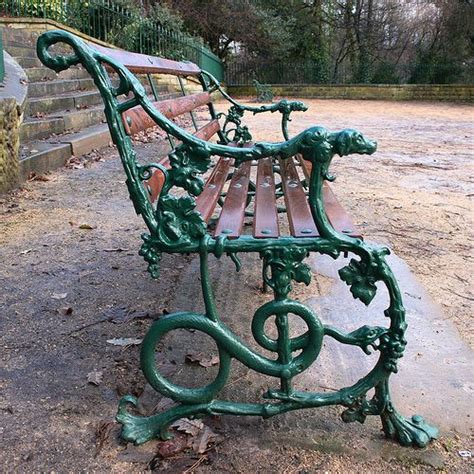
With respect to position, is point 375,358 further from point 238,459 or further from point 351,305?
point 238,459

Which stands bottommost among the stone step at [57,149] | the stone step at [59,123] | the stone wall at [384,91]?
the stone wall at [384,91]

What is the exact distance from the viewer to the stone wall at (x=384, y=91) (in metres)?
22.3

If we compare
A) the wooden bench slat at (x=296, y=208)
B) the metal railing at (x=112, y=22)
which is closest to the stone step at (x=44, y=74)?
the metal railing at (x=112, y=22)

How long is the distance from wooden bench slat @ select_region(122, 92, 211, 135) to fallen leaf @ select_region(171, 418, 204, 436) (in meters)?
0.95

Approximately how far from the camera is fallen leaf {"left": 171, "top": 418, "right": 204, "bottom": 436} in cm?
182

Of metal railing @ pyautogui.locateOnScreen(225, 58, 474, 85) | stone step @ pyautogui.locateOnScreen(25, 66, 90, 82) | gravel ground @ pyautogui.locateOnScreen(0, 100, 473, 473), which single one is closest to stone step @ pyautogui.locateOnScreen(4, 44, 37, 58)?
stone step @ pyautogui.locateOnScreen(25, 66, 90, 82)

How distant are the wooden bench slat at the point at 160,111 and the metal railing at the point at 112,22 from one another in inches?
391

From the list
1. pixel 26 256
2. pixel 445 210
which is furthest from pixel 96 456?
pixel 445 210

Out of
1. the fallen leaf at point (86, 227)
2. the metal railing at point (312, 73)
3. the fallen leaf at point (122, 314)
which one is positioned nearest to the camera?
the fallen leaf at point (122, 314)

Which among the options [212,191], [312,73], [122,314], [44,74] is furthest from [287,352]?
[312,73]

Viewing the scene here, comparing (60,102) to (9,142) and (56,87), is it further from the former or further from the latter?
(9,142)

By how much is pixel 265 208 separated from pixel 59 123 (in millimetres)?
5756

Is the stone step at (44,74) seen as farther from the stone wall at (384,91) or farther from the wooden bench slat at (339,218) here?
the stone wall at (384,91)

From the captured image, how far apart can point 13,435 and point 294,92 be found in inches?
910
